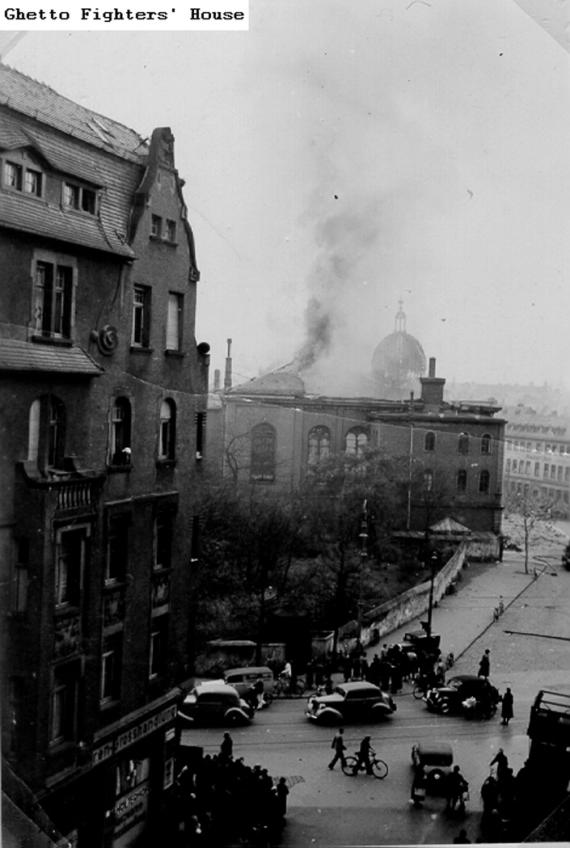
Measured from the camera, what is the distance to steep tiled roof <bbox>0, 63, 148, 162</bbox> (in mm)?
3029

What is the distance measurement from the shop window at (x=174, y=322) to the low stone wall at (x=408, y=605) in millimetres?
1601

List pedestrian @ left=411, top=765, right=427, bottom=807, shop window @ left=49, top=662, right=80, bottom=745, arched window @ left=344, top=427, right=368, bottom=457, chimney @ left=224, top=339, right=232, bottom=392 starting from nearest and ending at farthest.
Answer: shop window @ left=49, top=662, right=80, bottom=745 → pedestrian @ left=411, top=765, right=427, bottom=807 → chimney @ left=224, top=339, right=232, bottom=392 → arched window @ left=344, top=427, right=368, bottom=457

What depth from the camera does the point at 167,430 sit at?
3.32m

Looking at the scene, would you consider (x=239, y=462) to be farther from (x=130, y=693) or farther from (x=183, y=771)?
(x=183, y=771)

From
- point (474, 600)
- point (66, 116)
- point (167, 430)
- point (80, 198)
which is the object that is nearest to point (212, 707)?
point (167, 430)

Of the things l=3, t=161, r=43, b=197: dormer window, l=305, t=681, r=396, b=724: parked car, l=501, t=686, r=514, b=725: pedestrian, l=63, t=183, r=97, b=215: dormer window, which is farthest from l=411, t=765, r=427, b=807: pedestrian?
l=3, t=161, r=43, b=197: dormer window

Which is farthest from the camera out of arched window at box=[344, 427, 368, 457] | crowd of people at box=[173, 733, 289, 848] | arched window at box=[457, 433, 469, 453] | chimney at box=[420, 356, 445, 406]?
arched window at box=[457, 433, 469, 453]

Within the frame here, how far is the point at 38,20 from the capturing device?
3152mm

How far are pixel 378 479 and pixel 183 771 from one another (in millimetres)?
1606

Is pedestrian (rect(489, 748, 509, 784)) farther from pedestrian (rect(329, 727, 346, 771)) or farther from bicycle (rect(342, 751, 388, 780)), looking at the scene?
pedestrian (rect(329, 727, 346, 771))

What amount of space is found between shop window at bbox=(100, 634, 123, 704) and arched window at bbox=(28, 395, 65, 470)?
79 cm

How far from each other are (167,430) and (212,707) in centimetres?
122

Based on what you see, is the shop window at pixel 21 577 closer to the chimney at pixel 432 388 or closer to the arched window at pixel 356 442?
the arched window at pixel 356 442

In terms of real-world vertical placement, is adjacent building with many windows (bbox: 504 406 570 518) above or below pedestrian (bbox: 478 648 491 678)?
above
